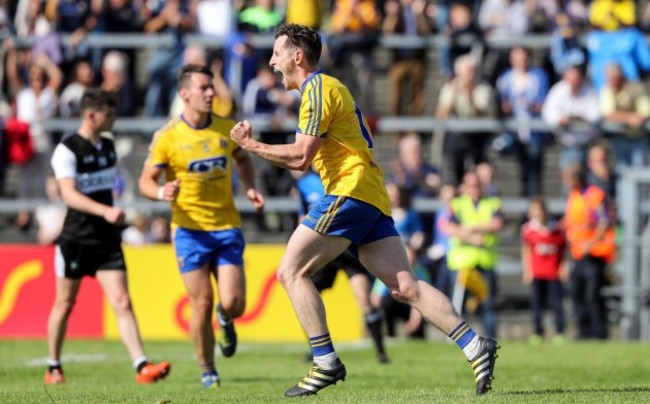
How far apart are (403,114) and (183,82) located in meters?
10.0

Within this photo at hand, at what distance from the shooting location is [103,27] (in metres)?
20.3

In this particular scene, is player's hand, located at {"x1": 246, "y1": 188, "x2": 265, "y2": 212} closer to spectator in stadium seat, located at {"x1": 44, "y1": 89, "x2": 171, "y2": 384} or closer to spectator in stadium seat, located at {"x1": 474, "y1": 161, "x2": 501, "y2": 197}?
spectator in stadium seat, located at {"x1": 44, "y1": 89, "x2": 171, "y2": 384}

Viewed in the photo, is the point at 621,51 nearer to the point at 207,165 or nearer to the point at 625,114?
the point at 625,114

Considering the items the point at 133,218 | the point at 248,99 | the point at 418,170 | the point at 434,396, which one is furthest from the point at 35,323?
the point at 434,396

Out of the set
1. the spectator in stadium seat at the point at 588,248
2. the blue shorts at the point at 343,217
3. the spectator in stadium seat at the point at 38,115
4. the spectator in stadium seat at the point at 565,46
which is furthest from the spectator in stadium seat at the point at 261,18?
the blue shorts at the point at 343,217

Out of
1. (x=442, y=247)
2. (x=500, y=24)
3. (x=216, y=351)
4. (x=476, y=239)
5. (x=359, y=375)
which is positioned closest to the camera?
(x=359, y=375)

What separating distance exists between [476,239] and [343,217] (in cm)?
898

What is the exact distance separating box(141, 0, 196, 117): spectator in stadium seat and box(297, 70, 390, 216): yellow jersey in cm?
1166

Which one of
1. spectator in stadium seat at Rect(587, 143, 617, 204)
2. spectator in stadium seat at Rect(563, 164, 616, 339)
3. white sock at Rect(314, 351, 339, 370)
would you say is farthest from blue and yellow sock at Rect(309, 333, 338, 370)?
spectator in stadium seat at Rect(587, 143, 617, 204)

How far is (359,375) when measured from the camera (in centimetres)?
1162

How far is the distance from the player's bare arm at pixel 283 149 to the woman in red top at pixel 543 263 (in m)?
9.55

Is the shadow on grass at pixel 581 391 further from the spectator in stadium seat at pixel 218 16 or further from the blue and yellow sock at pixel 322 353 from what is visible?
the spectator in stadium seat at pixel 218 16

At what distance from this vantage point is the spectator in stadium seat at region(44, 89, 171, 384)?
10773mm

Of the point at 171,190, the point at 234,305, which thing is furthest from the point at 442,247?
the point at 171,190
